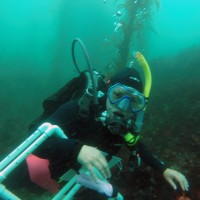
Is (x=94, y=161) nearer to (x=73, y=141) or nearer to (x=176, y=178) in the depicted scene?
(x=73, y=141)

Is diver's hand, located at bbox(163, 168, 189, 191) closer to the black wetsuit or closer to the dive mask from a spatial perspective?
the black wetsuit

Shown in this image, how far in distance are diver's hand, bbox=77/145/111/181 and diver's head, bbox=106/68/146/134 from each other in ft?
3.11

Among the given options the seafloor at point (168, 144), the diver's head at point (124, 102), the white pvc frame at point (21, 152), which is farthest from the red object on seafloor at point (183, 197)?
the white pvc frame at point (21, 152)

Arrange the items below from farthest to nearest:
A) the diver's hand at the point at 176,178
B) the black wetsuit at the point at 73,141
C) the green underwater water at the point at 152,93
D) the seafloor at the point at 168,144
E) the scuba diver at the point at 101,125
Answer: the green underwater water at the point at 152,93 < the seafloor at the point at 168,144 < the diver's hand at the point at 176,178 < the scuba diver at the point at 101,125 < the black wetsuit at the point at 73,141

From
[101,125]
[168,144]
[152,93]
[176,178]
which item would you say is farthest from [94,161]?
[152,93]

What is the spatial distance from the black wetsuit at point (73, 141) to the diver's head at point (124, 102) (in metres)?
0.25

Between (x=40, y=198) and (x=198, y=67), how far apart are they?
9.51 metres

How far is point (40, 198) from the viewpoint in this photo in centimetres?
643

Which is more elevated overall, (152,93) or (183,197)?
(152,93)

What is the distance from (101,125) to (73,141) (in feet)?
3.13

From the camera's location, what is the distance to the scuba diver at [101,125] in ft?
9.67

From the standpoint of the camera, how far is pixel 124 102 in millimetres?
3396

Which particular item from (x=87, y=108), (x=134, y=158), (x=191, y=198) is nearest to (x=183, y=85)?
(x=191, y=198)

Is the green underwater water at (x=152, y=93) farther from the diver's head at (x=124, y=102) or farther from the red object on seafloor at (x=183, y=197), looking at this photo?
the diver's head at (x=124, y=102)
